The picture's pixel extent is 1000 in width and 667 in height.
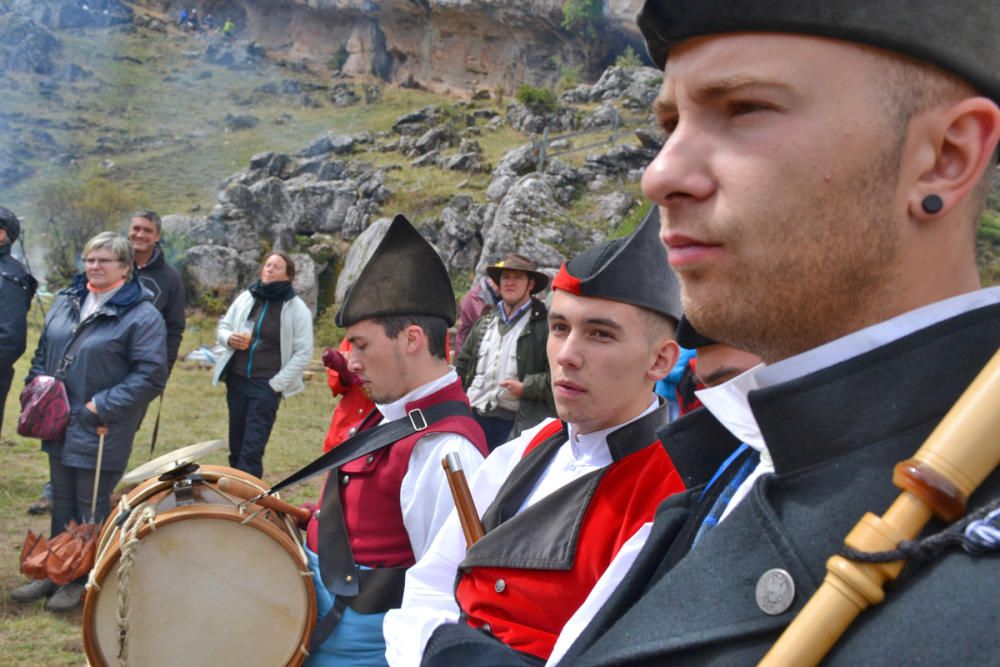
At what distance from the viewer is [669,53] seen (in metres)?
1.04

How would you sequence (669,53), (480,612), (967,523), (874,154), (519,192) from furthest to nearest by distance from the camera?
(519,192) < (480,612) < (669,53) < (874,154) < (967,523)

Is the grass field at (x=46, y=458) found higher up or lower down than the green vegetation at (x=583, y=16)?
lower down

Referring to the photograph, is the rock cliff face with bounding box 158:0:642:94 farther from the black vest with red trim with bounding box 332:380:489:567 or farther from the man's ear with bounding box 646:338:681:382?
the man's ear with bounding box 646:338:681:382

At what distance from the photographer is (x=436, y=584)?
208 cm

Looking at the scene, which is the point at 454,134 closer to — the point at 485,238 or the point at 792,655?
the point at 485,238

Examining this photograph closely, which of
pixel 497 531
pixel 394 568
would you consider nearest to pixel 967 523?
pixel 497 531

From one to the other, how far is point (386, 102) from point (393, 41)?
6.24 metres

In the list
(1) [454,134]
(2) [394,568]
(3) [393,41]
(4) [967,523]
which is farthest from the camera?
(3) [393,41]

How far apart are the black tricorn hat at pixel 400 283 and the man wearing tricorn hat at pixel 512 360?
2.13 metres

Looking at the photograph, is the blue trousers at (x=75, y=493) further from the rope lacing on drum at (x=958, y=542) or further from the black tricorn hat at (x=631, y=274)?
the rope lacing on drum at (x=958, y=542)

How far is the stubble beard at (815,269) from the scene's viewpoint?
85 centimetres

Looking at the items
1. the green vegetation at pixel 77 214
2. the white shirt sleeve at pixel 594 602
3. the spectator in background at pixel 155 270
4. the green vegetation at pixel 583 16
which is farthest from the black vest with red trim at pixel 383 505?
the green vegetation at pixel 583 16

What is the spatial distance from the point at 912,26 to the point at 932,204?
0.56ft

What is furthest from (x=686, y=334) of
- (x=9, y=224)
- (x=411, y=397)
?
(x=9, y=224)
